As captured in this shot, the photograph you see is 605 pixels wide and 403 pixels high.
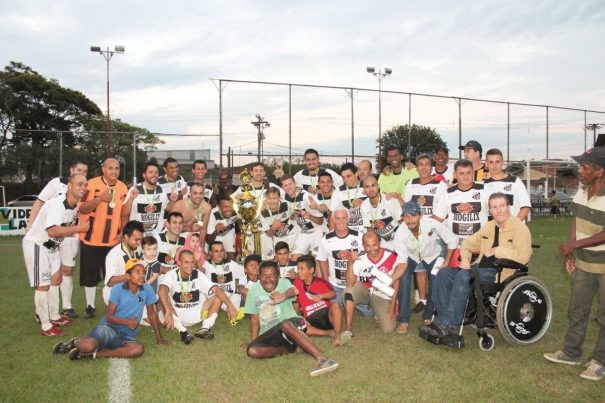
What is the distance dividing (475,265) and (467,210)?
2.86 ft

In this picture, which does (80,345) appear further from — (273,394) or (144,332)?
(273,394)

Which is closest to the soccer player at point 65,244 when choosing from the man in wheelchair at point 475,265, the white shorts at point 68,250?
the white shorts at point 68,250

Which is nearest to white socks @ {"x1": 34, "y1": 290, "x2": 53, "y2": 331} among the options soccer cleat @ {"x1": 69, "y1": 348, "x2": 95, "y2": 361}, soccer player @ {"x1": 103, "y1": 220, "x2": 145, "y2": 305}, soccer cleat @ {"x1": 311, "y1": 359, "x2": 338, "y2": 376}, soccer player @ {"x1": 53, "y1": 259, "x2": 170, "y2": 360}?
soccer player @ {"x1": 103, "y1": 220, "x2": 145, "y2": 305}

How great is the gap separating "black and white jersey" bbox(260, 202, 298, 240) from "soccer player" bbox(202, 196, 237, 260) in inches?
17.3

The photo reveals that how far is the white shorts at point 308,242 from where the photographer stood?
7.44 m

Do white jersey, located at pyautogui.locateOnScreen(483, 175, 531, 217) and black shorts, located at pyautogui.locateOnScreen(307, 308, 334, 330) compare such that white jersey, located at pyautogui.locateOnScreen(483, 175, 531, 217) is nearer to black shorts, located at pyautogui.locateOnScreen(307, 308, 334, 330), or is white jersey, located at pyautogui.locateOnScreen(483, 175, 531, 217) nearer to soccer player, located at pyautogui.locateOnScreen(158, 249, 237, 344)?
black shorts, located at pyautogui.locateOnScreen(307, 308, 334, 330)

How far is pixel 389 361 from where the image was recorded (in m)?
4.76

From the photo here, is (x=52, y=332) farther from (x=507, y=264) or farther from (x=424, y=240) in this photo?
(x=507, y=264)

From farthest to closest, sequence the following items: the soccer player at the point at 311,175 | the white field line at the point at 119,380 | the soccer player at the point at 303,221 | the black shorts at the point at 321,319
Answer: the soccer player at the point at 311,175, the soccer player at the point at 303,221, the black shorts at the point at 321,319, the white field line at the point at 119,380

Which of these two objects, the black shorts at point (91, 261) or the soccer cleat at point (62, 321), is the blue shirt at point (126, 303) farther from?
the black shorts at point (91, 261)

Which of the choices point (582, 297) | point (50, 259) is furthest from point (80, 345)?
point (582, 297)

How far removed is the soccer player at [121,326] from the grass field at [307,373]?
0.11 meters

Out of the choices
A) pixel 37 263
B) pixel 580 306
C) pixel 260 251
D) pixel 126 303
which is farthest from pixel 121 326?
pixel 580 306

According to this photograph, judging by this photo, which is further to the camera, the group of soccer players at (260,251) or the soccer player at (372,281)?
the soccer player at (372,281)
